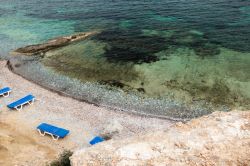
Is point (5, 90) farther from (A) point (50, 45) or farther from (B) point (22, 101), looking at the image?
(A) point (50, 45)

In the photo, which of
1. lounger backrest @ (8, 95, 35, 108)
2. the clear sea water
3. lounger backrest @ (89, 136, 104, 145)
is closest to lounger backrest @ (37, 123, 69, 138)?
lounger backrest @ (89, 136, 104, 145)

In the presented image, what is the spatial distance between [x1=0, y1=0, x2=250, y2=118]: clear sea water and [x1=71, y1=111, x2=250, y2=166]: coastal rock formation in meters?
16.6

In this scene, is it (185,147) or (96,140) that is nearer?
(185,147)

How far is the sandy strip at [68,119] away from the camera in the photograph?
30406 mm

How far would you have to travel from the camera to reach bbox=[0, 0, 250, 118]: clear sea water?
3922 centimetres

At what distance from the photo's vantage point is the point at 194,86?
39000 millimetres

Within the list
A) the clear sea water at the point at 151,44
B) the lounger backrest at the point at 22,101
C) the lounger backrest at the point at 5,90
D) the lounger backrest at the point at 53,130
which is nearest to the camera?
the lounger backrest at the point at 53,130

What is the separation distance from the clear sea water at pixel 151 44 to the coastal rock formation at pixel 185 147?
16623mm

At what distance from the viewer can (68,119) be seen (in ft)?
110

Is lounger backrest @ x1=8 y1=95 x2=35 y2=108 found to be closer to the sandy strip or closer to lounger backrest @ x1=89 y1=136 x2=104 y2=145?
the sandy strip

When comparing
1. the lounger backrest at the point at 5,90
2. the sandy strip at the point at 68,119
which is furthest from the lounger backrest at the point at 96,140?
the lounger backrest at the point at 5,90

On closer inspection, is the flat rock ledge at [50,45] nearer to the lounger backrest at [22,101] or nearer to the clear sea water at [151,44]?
the clear sea water at [151,44]

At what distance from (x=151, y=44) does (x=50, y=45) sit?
16.8 meters

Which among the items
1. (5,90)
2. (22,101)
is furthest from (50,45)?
(22,101)
